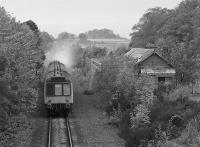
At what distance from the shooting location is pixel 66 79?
3003 centimetres

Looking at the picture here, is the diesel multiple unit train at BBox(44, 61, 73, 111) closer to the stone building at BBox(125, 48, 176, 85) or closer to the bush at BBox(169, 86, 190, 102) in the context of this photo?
the bush at BBox(169, 86, 190, 102)

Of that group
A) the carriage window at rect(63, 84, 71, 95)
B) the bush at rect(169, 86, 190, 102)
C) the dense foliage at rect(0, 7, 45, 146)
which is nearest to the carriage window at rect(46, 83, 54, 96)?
the carriage window at rect(63, 84, 71, 95)

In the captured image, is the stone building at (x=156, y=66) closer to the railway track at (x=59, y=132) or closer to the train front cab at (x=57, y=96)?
the train front cab at (x=57, y=96)

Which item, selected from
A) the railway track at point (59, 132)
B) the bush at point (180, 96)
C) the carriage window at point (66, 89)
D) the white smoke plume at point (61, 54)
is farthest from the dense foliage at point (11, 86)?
the white smoke plume at point (61, 54)

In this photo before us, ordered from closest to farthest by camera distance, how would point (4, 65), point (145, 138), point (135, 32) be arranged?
1. point (4, 65)
2. point (145, 138)
3. point (135, 32)

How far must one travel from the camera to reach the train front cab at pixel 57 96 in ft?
96.4

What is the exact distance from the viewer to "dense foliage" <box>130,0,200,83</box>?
3991 cm

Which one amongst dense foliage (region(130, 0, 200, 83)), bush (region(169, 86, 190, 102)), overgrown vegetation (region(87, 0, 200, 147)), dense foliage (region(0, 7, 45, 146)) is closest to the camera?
dense foliage (region(0, 7, 45, 146))

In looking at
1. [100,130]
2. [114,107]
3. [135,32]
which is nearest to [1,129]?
[100,130]

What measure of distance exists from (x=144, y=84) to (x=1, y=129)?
1217cm

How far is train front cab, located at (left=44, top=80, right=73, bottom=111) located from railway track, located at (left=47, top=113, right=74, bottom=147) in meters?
1.04

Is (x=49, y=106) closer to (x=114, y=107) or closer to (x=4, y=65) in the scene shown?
(x=114, y=107)

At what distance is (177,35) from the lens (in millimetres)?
65250

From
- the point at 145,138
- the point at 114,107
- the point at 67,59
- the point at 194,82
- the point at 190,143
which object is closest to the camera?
the point at 190,143
